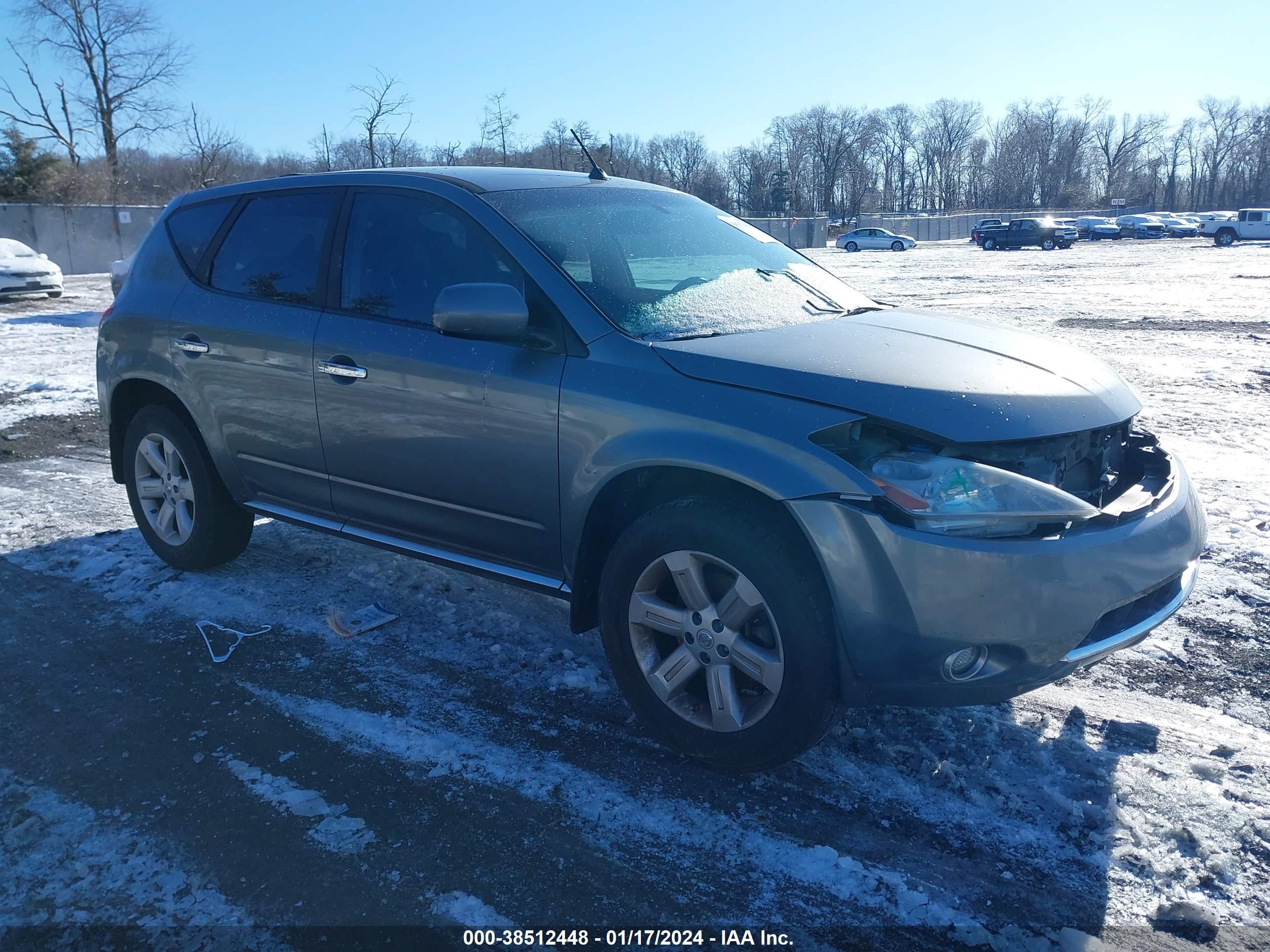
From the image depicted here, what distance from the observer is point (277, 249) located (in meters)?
4.27

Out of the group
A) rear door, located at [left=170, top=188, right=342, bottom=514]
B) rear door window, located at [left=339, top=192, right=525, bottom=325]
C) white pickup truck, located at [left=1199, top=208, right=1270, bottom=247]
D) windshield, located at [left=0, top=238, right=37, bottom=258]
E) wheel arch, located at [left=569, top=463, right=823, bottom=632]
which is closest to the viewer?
wheel arch, located at [left=569, top=463, right=823, bottom=632]

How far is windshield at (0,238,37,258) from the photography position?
1972 cm

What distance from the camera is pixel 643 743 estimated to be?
3.23m

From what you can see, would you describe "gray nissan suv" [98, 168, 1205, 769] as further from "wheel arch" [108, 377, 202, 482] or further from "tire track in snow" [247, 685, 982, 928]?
"tire track in snow" [247, 685, 982, 928]

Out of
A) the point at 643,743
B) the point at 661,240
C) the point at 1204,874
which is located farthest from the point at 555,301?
the point at 1204,874

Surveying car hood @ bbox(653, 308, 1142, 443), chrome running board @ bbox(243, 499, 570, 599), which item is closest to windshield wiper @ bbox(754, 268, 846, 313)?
car hood @ bbox(653, 308, 1142, 443)

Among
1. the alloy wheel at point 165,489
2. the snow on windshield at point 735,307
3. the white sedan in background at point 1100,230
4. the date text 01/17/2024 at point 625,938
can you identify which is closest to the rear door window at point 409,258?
the snow on windshield at point 735,307

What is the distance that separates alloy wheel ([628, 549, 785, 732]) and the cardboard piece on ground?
5.40ft

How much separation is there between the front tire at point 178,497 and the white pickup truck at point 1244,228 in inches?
2079

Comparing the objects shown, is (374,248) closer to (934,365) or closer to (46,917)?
(934,365)

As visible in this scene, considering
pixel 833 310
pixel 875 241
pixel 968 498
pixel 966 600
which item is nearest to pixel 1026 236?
pixel 875 241

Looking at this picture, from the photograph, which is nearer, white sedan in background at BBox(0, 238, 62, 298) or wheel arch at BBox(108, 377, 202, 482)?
wheel arch at BBox(108, 377, 202, 482)

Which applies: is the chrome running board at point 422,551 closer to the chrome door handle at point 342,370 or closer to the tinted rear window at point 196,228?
the chrome door handle at point 342,370

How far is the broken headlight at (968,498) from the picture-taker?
2.57 metres
